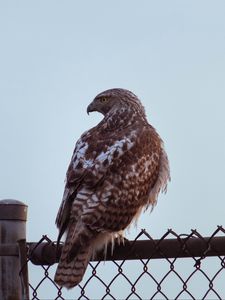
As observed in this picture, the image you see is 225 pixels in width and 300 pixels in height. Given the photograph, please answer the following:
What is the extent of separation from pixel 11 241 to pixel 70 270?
52 centimetres

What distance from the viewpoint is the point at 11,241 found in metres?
3.34

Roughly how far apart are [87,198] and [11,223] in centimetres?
136

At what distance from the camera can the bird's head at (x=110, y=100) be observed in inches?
280

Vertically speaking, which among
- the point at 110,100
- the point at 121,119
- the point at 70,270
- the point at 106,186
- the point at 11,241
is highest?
the point at 110,100

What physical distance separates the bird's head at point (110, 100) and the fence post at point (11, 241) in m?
3.84

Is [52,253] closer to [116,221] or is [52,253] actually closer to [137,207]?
[116,221]

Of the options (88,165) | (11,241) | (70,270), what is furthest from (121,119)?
(11,241)

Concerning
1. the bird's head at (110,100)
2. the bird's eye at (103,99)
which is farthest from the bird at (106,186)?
the bird's eye at (103,99)

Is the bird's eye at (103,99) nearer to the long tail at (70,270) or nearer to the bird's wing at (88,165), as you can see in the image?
the bird's wing at (88,165)

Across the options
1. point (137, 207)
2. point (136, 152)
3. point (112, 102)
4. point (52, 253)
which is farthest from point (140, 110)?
point (52, 253)

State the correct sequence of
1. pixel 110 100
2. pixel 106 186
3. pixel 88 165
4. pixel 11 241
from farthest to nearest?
pixel 110 100 < pixel 88 165 < pixel 106 186 < pixel 11 241

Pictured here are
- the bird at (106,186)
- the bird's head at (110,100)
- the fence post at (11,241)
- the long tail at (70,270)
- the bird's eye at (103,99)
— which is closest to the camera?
the fence post at (11,241)

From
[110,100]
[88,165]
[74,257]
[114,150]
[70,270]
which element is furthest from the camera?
[110,100]

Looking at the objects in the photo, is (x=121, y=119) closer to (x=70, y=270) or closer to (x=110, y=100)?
(x=110, y=100)
